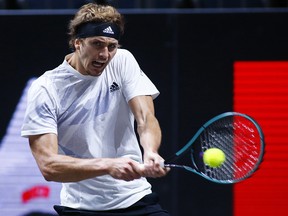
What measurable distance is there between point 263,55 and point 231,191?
1065 millimetres

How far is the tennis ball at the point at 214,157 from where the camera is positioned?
372cm

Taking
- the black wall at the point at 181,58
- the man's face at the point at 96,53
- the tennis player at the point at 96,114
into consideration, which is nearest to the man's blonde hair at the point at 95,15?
the tennis player at the point at 96,114

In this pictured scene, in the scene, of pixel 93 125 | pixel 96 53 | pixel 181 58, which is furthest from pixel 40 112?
pixel 181 58

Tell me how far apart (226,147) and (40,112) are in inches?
36.4

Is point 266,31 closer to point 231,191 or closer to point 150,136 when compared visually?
point 231,191

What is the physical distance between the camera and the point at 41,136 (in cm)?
362

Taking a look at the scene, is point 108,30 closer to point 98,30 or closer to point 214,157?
point 98,30

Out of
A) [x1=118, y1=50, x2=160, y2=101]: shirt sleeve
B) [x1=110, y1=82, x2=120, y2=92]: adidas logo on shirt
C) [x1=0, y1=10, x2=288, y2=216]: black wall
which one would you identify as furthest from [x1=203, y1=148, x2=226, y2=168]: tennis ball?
[x1=0, y1=10, x2=288, y2=216]: black wall

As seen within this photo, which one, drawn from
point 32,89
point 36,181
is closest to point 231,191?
point 36,181

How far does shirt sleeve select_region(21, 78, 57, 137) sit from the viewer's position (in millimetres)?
3625

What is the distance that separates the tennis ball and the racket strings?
0.05 metres

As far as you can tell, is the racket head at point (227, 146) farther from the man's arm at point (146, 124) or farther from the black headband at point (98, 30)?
the black headband at point (98, 30)

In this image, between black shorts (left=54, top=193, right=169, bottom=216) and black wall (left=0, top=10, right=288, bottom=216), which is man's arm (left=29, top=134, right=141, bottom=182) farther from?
black wall (left=0, top=10, right=288, bottom=216)

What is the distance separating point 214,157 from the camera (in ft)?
12.2
